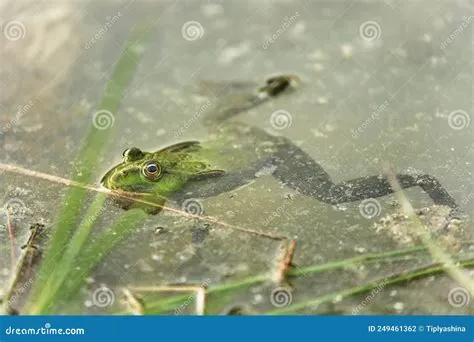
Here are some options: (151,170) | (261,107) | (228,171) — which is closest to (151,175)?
(151,170)

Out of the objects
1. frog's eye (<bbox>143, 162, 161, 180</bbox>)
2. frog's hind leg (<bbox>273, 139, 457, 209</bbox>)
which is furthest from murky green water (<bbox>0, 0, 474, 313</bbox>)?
frog's eye (<bbox>143, 162, 161, 180</bbox>)

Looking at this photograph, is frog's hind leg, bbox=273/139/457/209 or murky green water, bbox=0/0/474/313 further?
frog's hind leg, bbox=273/139/457/209

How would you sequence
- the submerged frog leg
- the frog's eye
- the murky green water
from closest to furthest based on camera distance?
the murky green water
the frog's eye
the submerged frog leg

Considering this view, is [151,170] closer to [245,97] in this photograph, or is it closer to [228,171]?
[228,171]

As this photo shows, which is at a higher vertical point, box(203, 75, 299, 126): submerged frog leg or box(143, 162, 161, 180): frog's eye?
box(203, 75, 299, 126): submerged frog leg

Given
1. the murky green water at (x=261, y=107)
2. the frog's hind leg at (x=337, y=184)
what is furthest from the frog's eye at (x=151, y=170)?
the frog's hind leg at (x=337, y=184)

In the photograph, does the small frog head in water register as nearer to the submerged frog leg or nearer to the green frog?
the green frog

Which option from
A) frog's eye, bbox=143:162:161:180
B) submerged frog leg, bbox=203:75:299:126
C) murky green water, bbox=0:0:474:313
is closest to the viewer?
murky green water, bbox=0:0:474:313
